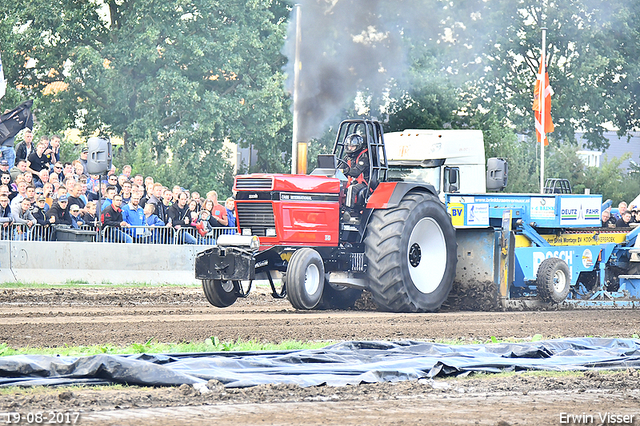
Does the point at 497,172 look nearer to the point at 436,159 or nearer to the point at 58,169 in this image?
the point at 436,159

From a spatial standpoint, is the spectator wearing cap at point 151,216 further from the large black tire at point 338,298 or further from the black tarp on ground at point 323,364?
the black tarp on ground at point 323,364

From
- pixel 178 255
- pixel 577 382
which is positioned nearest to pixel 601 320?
pixel 577 382

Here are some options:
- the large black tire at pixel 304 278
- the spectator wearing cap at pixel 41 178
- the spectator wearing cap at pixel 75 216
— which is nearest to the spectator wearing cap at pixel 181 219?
the spectator wearing cap at pixel 75 216

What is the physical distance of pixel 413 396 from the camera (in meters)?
6.46

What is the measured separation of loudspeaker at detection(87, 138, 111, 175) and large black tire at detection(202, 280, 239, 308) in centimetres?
470

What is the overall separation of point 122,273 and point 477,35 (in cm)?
1429

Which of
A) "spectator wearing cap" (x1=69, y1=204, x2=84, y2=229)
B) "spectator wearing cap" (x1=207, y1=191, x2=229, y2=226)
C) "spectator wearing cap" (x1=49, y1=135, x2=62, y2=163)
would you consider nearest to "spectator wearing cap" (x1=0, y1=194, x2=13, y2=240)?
"spectator wearing cap" (x1=69, y1=204, x2=84, y2=229)

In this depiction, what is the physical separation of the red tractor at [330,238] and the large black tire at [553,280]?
1945mm

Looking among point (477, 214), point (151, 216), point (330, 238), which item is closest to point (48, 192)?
point (151, 216)

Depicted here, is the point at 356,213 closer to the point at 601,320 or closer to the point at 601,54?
the point at 601,320

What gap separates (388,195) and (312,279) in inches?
63.9

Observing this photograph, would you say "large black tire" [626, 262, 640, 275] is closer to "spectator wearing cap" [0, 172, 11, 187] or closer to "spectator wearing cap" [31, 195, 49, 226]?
"spectator wearing cap" [31, 195, 49, 226]

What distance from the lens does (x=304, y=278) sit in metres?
11.8

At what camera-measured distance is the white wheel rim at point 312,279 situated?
12.0 metres
